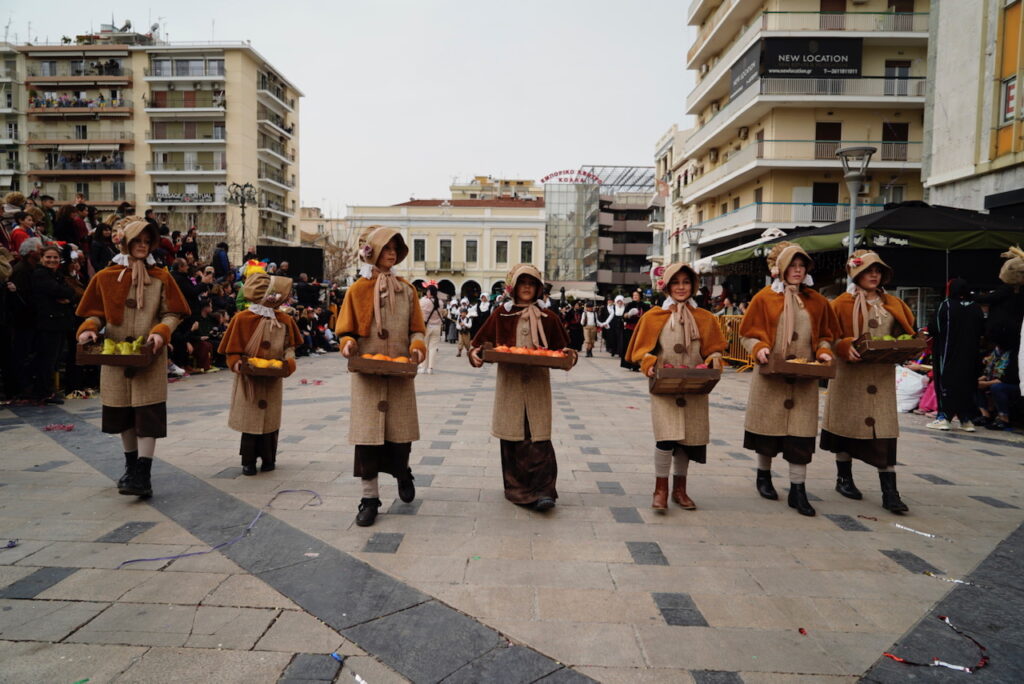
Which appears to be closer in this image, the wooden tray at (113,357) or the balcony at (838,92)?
the wooden tray at (113,357)

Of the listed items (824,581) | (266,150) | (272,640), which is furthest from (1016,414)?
(266,150)

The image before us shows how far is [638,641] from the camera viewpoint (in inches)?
120

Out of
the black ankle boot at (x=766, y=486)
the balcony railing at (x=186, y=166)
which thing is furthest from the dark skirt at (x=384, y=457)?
→ the balcony railing at (x=186, y=166)

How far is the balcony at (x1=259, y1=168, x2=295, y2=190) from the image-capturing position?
59.0 meters

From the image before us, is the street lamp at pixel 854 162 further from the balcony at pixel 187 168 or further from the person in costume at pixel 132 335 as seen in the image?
the balcony at pixel 187 168

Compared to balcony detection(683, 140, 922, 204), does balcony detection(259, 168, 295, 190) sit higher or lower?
higher

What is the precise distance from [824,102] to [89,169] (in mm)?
56797

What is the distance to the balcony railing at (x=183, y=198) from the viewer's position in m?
55.1

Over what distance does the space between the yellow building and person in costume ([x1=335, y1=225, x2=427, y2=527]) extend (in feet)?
174

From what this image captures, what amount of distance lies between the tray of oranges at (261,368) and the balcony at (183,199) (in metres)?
55.0

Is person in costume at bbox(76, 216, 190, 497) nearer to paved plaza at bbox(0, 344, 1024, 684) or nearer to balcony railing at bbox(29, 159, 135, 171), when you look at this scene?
paved plaza at bbox(0, 344, 1024, 684)

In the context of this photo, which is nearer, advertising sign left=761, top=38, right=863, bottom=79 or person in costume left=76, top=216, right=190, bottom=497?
person in costume left=76, top=216, right=190, bottom=497

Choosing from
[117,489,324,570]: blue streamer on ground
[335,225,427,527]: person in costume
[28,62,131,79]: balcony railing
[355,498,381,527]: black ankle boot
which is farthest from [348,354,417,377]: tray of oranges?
[28,62,131,79]: balcony railing

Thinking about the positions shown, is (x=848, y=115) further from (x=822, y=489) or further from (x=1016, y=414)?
(x=822, y=489)
